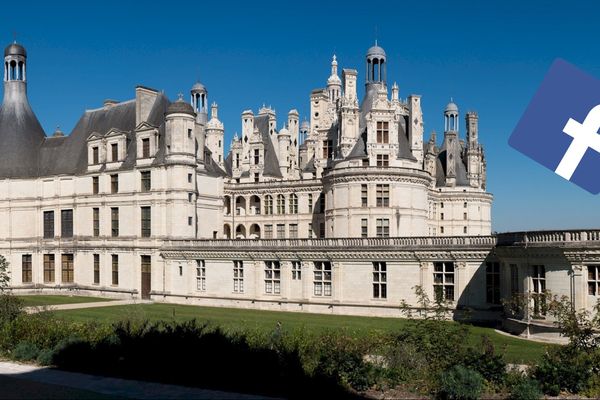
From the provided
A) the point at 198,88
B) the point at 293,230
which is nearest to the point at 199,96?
the point at 198,88

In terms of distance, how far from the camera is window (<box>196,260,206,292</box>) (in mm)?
42188

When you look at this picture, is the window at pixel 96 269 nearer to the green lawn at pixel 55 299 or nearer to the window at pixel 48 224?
the green lawn at pixel 55 299

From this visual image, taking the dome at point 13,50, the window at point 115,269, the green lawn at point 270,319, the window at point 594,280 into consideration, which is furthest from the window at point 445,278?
the dome at point 13,50

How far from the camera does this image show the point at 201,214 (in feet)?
153

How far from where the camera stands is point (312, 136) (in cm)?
6084

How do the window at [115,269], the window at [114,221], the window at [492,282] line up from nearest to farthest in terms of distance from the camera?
the window at [492,282]
the window at [115,269]
the window at [114,221]

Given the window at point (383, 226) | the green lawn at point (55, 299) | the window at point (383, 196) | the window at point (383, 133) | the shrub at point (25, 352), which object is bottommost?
the green lawn at point (55, 299)

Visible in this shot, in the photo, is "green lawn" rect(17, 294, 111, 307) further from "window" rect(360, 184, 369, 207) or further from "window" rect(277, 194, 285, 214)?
"window" rect(277, 194, 285, 214)

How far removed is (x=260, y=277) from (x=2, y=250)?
2309cm

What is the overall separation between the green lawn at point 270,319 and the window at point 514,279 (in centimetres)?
201

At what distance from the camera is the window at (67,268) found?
164 ft

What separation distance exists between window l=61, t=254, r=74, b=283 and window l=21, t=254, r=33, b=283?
106 inches

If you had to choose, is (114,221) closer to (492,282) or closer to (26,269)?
(26,269)

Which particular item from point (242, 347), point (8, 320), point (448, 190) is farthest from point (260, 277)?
point (448, 190)
